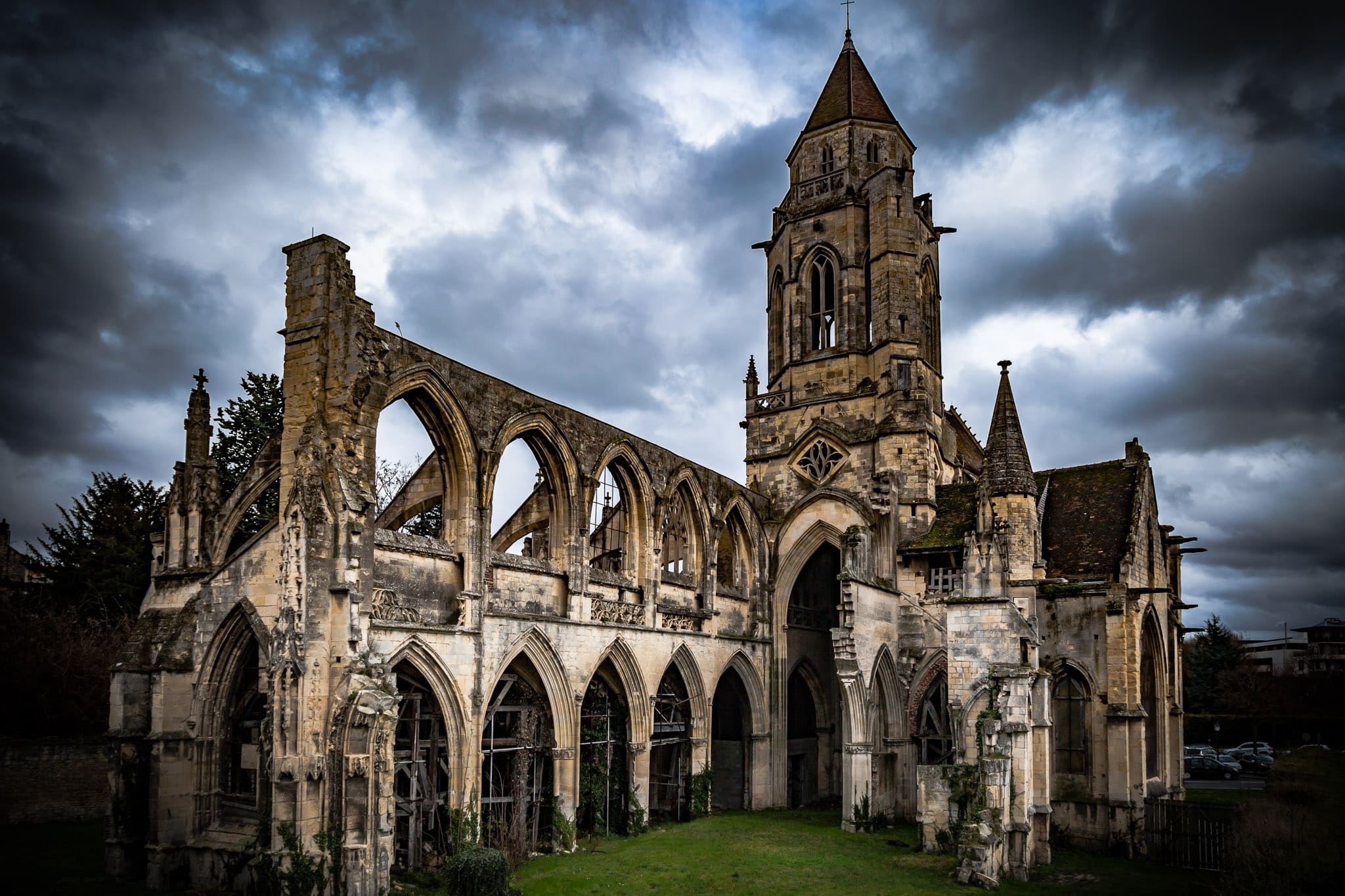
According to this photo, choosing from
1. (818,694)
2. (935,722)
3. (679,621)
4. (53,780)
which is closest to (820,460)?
(818,694)

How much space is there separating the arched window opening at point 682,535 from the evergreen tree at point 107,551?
13936 millimetres

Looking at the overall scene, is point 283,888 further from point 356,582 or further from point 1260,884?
point 1260,884

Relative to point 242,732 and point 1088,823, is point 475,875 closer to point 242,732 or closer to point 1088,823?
point 242,732

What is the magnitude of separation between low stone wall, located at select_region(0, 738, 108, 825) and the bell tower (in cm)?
1724

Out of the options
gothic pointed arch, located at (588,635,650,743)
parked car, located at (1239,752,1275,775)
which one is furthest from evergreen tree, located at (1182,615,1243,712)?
gothic pointed arch, located at (588,635,650,743)

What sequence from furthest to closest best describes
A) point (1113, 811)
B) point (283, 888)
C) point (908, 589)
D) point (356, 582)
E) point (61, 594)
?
point (61, 594), point (908, 589), point (1113, 811), point (356, 582), point (283, 888)

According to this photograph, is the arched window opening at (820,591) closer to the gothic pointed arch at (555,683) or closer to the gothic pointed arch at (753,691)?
the gothic pointed arch at (753,691)

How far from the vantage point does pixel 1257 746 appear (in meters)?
43.2

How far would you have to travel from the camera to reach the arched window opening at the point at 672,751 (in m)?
22.6

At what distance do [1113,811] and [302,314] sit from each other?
61.5 ft

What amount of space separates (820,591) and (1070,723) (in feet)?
24.7

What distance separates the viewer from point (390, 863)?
14000 millimetres

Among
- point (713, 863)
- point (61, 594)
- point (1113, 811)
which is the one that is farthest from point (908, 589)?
point (61, 594)

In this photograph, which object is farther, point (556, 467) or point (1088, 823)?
point (1088, 823)
